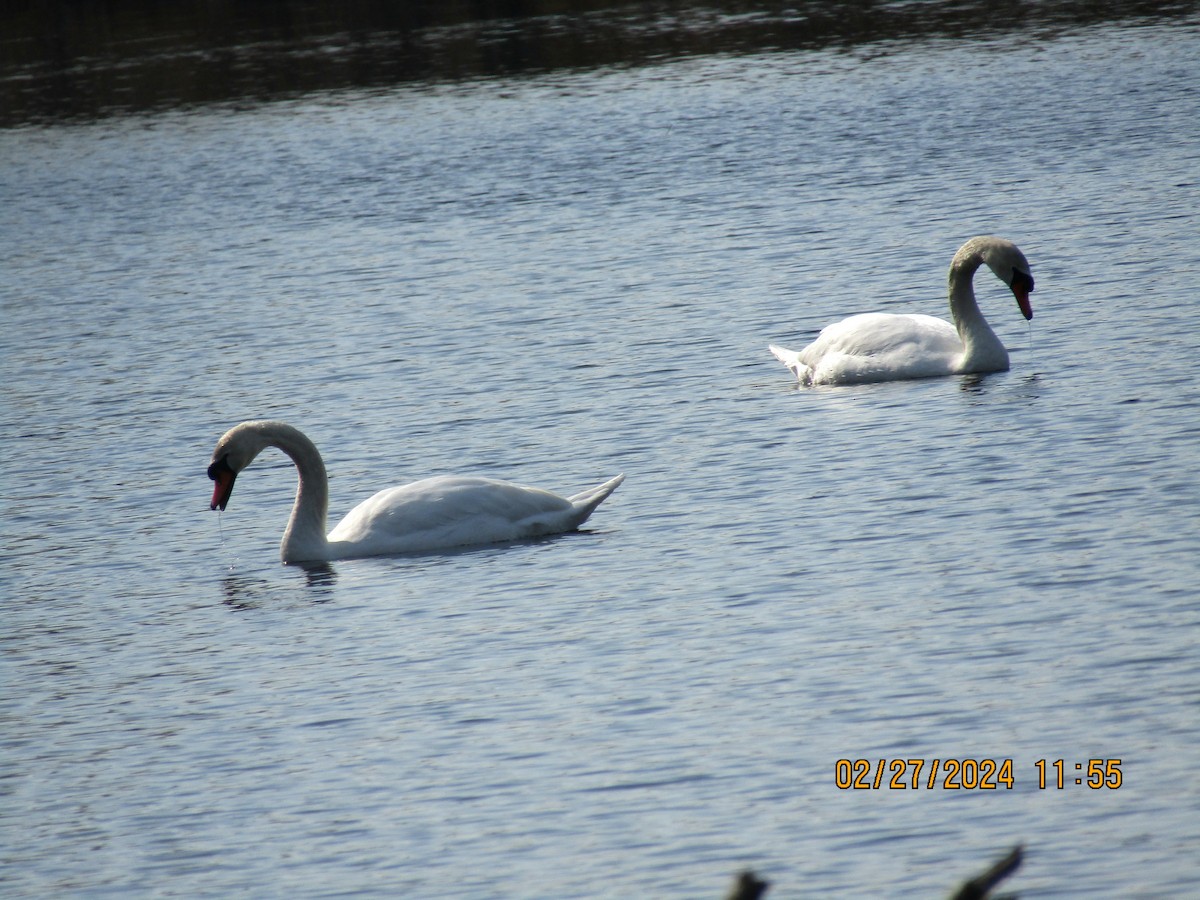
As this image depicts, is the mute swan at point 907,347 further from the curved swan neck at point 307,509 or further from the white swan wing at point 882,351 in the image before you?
the curved swan neck at point 307,509

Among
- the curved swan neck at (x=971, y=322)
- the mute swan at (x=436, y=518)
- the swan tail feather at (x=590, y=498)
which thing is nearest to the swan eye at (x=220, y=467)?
the mute swan at (x=436, y=518)

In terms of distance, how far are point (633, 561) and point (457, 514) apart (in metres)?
1.36

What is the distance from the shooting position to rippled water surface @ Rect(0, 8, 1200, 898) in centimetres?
878

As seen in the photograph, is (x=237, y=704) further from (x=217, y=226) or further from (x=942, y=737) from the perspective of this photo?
(x=217, y=226)

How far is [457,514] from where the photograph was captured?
530 inches

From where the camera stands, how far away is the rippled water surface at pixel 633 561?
28.8ft

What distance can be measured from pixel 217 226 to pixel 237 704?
73.4ft

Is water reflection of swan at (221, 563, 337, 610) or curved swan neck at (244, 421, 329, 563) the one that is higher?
curved swan neck at (244, 421, 329, 563)

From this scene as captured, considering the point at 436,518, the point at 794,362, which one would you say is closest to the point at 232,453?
the point at 436,518

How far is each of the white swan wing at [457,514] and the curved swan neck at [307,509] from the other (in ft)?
0.75

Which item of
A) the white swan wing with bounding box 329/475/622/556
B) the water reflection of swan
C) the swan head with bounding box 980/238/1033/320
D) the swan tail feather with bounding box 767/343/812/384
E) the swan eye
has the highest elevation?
the swan head with bounding box 980/238/1033/320

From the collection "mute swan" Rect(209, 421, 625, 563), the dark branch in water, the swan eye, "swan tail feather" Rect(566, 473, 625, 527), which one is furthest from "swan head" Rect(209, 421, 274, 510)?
the dark branch in water
